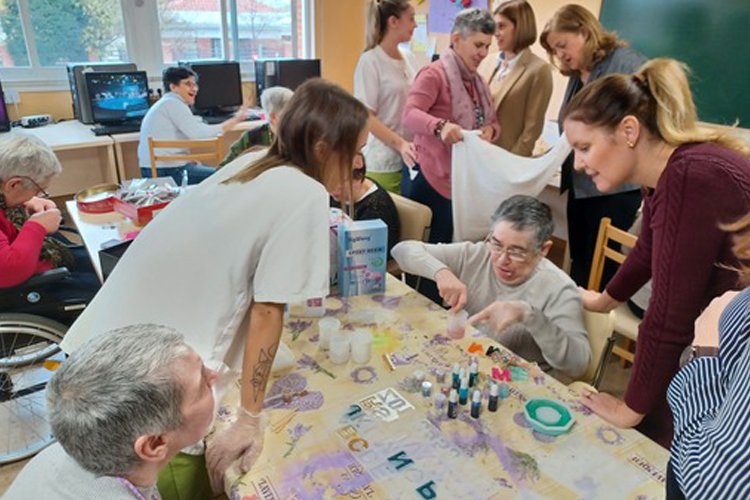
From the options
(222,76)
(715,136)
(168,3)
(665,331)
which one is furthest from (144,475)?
(168,3)

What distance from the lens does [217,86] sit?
475 cm

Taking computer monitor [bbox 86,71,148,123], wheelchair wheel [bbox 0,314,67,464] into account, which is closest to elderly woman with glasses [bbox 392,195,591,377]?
wheelchair wheel [bbox 0,314,67,464]

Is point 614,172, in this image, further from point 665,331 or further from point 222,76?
point 222,76

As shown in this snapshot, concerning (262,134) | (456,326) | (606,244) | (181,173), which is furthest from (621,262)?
(181,173)

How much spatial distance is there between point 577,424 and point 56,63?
4.90 metres

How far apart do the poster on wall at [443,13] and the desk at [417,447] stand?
3.69m

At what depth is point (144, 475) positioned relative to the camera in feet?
2.77

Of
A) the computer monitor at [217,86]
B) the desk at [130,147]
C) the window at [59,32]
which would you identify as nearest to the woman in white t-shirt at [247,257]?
the desk at [130,147]

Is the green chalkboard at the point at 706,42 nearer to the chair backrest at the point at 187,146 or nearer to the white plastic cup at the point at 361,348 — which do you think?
the white plastic cup at the point at 361,348

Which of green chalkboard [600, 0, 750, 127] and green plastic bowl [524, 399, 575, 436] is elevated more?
green chalkboard [600, 0, 750, 127]

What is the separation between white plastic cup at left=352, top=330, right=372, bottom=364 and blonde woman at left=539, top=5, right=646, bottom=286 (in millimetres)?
1241

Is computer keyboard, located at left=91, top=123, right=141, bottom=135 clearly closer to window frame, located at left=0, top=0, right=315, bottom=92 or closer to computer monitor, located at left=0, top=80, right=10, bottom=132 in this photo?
computer monitor, located at left=0, top=80, right=10, bottom=132

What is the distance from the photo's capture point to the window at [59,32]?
4.16m

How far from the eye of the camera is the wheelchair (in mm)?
1850
